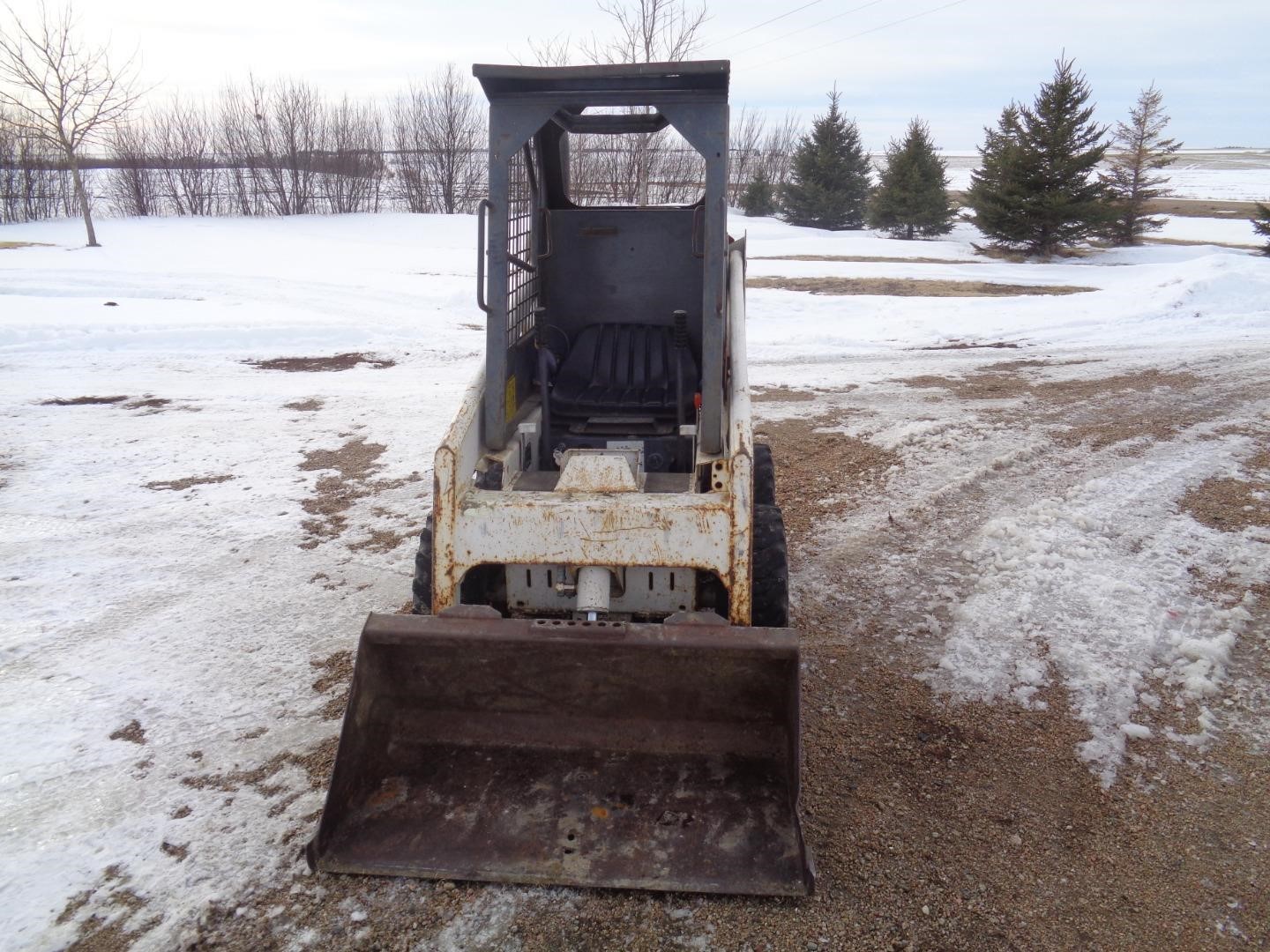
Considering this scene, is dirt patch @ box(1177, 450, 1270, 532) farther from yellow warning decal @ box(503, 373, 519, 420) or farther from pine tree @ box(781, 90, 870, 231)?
pine tree @ box(781, 90, 870, 231)

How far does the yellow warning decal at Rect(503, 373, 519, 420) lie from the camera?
14.2 feet

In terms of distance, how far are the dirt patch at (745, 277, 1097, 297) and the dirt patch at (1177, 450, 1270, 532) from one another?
32.8 feet

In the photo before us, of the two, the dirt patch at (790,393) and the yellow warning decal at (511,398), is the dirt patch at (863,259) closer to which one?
the dirt patch at (790,393)

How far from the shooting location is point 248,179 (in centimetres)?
3378

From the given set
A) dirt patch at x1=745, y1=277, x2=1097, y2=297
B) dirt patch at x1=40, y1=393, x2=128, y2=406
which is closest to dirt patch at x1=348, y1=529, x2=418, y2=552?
dirt patch at x1=40, y1=393, x2=128, y2=406

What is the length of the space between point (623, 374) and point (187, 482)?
3870 millimetres

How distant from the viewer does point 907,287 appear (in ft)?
57.5

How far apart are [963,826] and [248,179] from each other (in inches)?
1441

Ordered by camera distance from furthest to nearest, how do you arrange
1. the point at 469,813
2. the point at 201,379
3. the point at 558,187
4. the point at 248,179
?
1. the point at 248,179
2. the point at 201,379
3. the point at 558,187
4. the point at 469,813

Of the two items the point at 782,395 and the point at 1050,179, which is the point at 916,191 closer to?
the point at 1050,179

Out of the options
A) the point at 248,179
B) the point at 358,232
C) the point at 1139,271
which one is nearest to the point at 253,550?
the point at 1139,271

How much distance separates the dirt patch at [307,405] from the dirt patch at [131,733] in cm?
531

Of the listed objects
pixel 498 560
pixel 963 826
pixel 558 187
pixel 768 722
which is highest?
pixel 558 187

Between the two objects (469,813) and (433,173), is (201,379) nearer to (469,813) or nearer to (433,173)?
(469,813)
